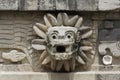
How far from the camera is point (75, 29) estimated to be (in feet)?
8.24

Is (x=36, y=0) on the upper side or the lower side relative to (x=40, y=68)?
upper

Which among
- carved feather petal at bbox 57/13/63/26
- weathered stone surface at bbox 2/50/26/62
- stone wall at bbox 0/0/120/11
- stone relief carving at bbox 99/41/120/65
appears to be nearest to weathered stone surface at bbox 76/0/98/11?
stone wall at bbox 0/0/120/11

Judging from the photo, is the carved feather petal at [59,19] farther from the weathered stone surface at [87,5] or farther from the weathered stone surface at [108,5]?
the weathered stone surface at [108,5]

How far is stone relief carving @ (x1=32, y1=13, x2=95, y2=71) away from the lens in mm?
2434

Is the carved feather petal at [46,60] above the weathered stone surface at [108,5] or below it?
below

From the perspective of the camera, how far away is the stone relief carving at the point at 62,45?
2.43 metres

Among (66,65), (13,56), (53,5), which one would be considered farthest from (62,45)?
(13,56)

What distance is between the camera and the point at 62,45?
2.41 meters

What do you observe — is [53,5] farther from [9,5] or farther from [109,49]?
[109,49]

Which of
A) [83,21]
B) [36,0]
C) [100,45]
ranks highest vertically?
[36,0]

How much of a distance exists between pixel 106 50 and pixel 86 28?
233 millimetres

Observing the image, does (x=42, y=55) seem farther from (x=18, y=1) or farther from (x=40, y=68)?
(x=18, y=1)

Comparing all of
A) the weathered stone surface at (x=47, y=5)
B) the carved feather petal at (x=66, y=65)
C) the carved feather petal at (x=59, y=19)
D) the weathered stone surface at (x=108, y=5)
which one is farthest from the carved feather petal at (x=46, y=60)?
the weathered stone surface at (x=108, y=5)

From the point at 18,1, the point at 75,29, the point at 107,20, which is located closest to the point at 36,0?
the point at 18,1
